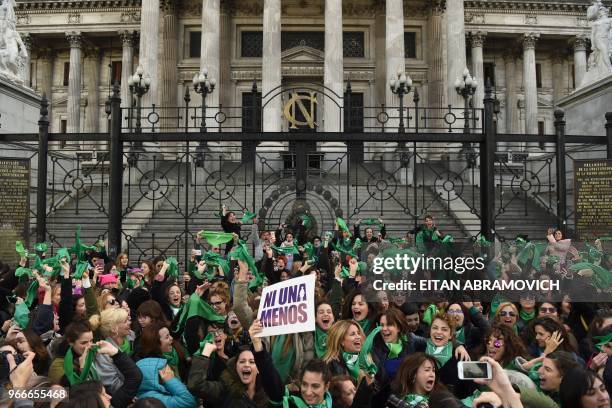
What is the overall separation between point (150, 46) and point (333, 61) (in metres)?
9.86

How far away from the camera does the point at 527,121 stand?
139 feet

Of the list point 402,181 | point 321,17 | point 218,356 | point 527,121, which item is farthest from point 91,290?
point 527,121

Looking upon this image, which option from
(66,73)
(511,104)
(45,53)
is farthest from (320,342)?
(45,53)

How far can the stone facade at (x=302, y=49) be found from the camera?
32.8m

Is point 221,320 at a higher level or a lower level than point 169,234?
lower

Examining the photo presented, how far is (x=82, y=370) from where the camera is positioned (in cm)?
493

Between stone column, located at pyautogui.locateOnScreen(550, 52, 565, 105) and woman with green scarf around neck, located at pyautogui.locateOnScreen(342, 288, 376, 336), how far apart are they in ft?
141

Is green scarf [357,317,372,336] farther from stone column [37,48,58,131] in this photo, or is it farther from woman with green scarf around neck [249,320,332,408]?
stone column [37,48,58,131]

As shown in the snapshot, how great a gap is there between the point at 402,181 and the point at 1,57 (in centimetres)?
1678

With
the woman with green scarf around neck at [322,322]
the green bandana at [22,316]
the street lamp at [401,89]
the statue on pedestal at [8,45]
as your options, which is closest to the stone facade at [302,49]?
the street lamp at [401,89]

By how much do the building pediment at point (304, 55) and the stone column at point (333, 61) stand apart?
676 cm

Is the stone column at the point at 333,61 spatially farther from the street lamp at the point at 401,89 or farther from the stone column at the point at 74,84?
the stone column at the point at 74,84

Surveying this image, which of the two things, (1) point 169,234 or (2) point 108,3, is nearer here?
(1) point 169,234

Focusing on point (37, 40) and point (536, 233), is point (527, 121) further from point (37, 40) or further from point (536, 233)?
point (37, 40)
